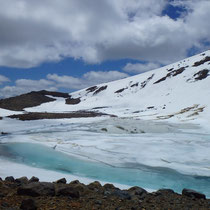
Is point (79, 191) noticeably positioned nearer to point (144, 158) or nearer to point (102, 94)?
point (144, 158)

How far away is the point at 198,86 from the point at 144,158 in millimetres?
49254

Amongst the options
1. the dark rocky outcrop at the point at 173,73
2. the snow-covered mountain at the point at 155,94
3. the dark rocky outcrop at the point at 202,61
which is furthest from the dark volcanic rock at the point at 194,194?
the dark rocky outcrop at the point at 202,61

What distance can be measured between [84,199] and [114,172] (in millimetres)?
4362

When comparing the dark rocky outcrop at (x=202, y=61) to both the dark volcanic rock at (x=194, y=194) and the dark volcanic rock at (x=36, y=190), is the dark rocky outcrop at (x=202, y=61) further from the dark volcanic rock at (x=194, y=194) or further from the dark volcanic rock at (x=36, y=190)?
the dark volcanic rock at (x=36, y=190)

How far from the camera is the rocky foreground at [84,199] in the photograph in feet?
16.3

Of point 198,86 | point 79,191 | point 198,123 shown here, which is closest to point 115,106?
point 198,86

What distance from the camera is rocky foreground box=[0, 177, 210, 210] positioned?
4.98 metres

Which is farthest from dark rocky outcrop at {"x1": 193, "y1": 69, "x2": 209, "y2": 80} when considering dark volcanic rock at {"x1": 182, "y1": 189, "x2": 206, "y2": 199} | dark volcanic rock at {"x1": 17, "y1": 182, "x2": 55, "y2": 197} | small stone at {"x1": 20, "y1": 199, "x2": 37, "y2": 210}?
small stone at {"x1": 20, "y1": 199, "x2": 37, "y2": 210}

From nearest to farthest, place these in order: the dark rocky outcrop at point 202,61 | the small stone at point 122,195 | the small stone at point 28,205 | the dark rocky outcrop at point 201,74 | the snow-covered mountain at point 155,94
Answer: the small stone at point 28,205, the small stone at point 122,195, the snow-covered mountain at point 155,94, the dark rocky outcrop at point 201,74, the dark rocky outcrop at point 202,61

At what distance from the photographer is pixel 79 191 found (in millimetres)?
6105

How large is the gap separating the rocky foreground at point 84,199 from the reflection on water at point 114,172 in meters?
1.90

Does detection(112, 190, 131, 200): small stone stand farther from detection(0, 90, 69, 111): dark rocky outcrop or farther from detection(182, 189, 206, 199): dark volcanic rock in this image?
detection(0, 90, 69, 111): dark rocky outcrop

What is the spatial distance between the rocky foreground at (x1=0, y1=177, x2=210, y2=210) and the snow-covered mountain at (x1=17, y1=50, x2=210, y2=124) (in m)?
37.2

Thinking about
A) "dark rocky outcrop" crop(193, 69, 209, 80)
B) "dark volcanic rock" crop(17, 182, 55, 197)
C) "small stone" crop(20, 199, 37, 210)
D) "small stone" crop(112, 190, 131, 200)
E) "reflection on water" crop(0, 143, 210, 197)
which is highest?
"dark rocky outcrop" crop(193, 69, 209, 80)
